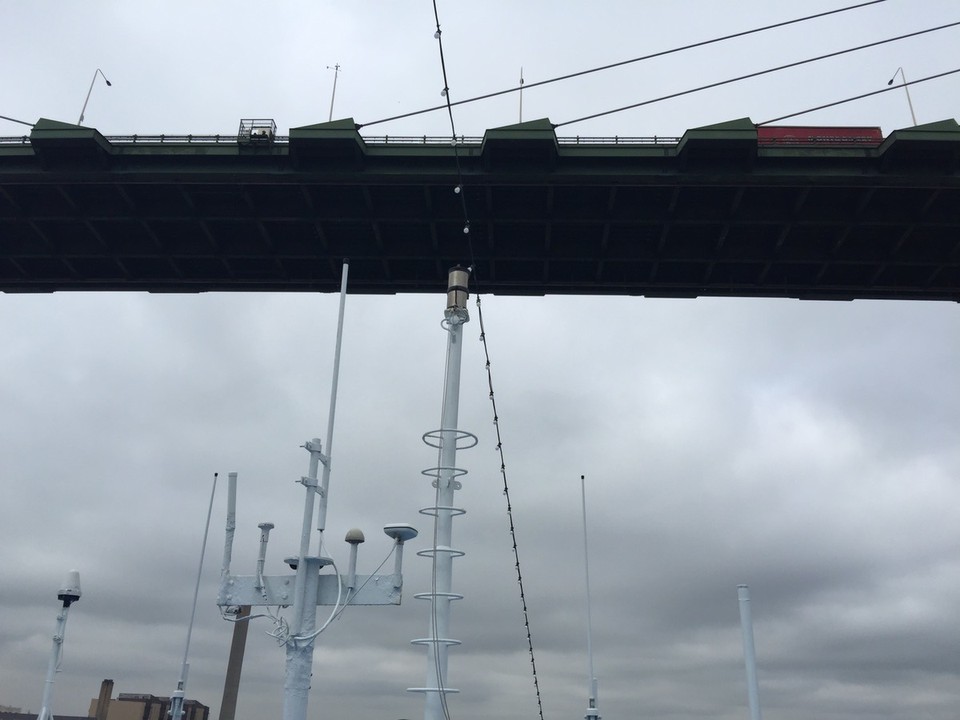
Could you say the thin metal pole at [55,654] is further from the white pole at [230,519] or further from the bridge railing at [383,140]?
the bridge railing at [383,140]

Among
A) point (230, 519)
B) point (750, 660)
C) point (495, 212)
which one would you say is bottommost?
point (750, 660)

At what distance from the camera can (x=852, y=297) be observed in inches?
1998

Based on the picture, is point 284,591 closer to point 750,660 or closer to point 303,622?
point 303,622

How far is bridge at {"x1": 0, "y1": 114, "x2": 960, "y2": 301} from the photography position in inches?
1547

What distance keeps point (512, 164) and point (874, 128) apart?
19622 mm

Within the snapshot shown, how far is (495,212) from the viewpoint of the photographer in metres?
44.2

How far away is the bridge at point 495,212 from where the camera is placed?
129 feet

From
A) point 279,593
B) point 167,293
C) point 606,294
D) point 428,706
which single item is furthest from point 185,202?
point 428,706

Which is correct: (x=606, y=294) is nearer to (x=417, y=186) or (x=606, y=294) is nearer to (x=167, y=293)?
(x=417, y=186)

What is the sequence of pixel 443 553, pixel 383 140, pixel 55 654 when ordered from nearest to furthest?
pixel 443 553 < pixel 55 654 < pixel 383 140

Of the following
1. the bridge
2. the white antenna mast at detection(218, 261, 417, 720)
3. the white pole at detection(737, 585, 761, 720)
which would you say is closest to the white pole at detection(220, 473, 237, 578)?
the white antenna mast at detection(218, 261, 417, 720)

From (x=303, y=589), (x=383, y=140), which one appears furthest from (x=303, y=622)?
(x=383, y=140)

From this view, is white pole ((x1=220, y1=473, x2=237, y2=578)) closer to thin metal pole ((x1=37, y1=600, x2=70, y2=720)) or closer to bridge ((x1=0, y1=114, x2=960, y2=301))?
thin metal pole ((x1=37, y1=600, x2=70, y2=720))

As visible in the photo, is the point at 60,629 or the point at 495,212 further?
the point at 495,212
